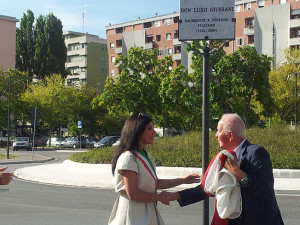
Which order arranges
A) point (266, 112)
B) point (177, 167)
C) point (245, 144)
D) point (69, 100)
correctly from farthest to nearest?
1. point (69, 100)
2. point (266, 112)
3. point (177, 167)
4. point (245, 144)

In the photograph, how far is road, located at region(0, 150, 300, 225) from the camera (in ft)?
33.5

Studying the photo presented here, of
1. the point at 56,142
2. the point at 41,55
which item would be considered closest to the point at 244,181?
the point at 56,142

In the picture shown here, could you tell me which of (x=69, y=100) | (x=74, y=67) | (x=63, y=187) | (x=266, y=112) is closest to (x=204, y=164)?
(x=63, y=187)

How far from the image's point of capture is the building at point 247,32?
71062 millimetres

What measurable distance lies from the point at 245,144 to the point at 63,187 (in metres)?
13.6

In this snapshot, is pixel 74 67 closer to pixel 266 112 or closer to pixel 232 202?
pixel 266 112

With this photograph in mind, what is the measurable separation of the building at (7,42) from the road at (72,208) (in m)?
74.3

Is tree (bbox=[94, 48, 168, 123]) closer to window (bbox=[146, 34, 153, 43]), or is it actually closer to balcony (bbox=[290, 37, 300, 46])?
balcony (bbox=[290, 37, 300, 46])

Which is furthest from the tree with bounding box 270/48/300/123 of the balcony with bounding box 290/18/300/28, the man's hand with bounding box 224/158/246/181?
the man's hand with bounding box 224/158/246/181

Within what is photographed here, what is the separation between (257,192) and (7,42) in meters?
88.5

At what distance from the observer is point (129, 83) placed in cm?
4003

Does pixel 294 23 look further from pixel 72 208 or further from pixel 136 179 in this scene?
pixel 136 179

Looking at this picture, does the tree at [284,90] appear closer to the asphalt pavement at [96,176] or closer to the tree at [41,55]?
the asphalt pavement at [96,176]

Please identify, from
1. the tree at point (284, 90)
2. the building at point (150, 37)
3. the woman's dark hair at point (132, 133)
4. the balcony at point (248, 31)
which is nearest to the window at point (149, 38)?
the building at point (150, 37)
